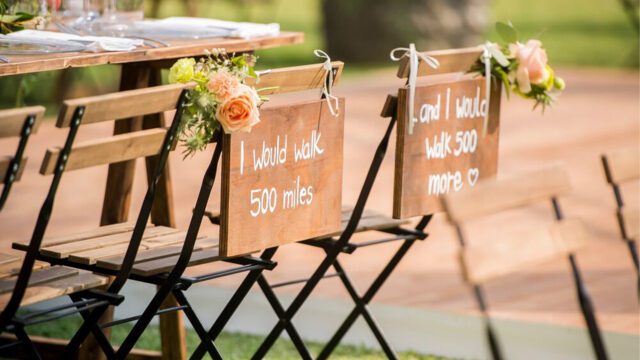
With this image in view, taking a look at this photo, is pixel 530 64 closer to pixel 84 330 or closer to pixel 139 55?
pixel 139 55

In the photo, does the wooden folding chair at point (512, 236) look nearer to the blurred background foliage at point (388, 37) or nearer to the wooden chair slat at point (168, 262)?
the wooden chair slat at point (168, 262)

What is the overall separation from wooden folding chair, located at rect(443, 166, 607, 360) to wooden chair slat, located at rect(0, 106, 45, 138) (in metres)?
0.92

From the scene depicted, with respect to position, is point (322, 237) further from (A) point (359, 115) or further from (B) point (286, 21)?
(B) point (286, 21)

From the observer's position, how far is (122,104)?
9.32ft

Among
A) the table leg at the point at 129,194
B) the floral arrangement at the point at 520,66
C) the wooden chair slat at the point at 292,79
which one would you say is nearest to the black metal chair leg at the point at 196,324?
the table leg at the point at 129,194

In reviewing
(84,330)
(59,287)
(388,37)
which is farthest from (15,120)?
(388,37)

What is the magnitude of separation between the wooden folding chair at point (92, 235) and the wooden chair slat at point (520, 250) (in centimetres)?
88

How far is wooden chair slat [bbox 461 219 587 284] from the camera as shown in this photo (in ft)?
8.24

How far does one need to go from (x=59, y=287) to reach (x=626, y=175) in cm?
145

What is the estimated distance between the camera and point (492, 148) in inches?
145

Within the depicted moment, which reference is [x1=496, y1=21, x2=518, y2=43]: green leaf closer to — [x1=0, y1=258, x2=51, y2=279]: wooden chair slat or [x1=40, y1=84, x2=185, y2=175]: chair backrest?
[x1=40, y1=84, x2=185, y2=175]: chair backrest

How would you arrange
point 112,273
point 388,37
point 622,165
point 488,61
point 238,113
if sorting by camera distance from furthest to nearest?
point 388,37 → point 488,61 → point 112,273 → point 622,165 → point 238,113

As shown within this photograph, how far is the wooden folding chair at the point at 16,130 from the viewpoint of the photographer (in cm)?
261

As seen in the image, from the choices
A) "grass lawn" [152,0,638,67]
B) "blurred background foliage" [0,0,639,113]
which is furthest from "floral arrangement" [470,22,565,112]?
"grass lawn" [152,0,638,67]
